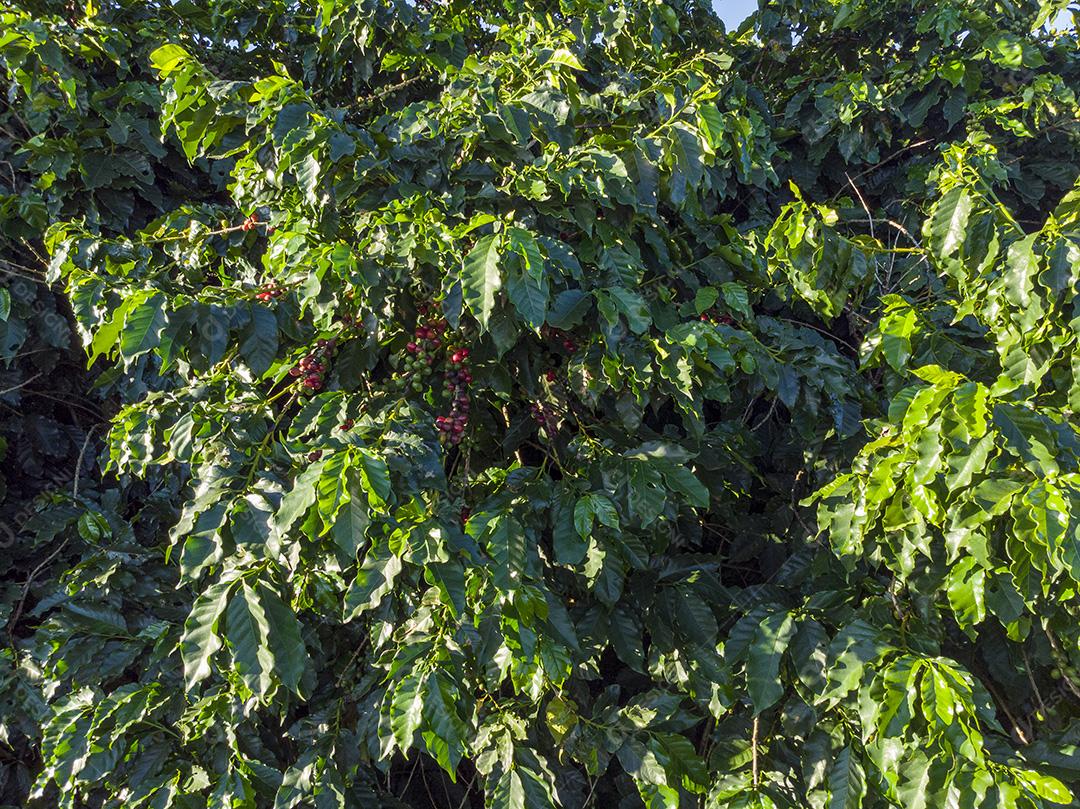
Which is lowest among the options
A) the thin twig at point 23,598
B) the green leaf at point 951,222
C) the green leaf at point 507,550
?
the thin twig at point 23,598

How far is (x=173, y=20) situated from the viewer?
2.97 m

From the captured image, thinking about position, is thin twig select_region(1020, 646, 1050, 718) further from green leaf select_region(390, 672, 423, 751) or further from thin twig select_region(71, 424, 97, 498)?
thin twig select_region(71, 424, 97, 498)

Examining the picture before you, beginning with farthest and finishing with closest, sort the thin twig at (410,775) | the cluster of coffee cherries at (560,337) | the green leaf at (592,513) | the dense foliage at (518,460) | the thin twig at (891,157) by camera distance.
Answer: the thin twig at (891,157) → the thin twig at (410,775) → the cluster of coffee cherries at (560,337) → the green leaf at (592,513) → the dense foliage at (518,460)

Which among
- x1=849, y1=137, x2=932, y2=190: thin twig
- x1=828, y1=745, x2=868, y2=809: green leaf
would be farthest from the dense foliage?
x1=849, y1=137, x2=932, y2=190: thin twig

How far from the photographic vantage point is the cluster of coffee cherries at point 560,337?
76.1 inches

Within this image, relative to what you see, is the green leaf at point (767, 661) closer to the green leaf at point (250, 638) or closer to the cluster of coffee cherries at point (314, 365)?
the green leaf at point (250, 638)

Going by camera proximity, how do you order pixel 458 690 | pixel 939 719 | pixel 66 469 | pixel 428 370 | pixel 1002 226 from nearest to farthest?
pixel 939 719 < pixel 458 690 < pixel 1002 226 < pixel 428 370 < pixel 66 469

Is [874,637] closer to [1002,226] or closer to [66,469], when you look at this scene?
[1002,226]

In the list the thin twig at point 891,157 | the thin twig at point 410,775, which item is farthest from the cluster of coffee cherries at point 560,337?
the thin twig at point 891,157

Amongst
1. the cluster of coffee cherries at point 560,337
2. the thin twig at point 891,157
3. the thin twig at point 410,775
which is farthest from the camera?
the thin twig at point 891,157

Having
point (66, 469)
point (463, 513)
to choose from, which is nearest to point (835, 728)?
point (463, 513)

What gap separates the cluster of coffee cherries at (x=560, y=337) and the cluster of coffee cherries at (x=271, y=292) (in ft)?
1.93

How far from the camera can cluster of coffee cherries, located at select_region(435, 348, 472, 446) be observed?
74.7 inches

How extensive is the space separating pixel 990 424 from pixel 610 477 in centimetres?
72
